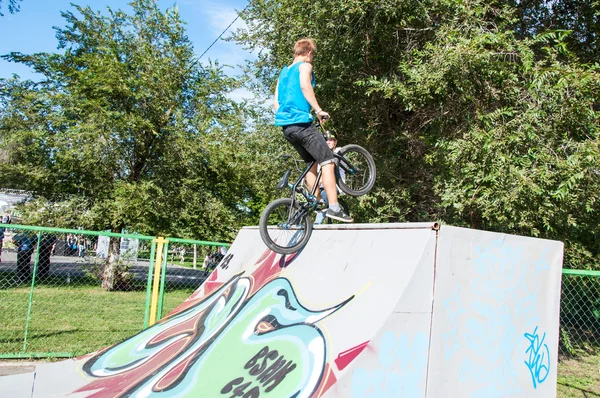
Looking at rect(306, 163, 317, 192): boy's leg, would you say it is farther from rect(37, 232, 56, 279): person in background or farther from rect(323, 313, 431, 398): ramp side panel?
rect(37, 232, 56, 279): person in background

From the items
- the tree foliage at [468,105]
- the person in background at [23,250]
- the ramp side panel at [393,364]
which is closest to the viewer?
the ramp side panel at [393,364]

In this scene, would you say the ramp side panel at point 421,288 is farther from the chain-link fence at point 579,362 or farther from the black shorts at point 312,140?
the chain-link fence at point 579,362

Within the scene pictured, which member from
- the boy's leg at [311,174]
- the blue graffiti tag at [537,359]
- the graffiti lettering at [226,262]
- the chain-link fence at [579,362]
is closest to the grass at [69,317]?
the graffiti lettering at [226,262]

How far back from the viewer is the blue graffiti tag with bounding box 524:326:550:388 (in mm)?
3934

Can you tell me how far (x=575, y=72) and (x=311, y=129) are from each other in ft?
12.8

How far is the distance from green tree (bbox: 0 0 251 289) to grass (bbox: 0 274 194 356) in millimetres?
3850

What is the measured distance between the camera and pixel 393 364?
3.09 m

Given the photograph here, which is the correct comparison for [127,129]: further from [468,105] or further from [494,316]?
[494,316]

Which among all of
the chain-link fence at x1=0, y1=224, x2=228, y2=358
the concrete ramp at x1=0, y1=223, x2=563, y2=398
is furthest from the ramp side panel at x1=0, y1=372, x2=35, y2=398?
the chain-link fence at x1=0, y1=224, x2=228, y2=358

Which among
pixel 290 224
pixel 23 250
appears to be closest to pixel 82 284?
pixel 23 250

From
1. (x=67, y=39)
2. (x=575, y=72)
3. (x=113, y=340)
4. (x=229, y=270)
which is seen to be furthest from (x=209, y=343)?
(x=67, y=39)

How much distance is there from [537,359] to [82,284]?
857 cm

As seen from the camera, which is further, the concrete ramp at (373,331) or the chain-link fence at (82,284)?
the chain-link fence at (82,284)

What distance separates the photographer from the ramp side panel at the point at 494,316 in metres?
3.32
